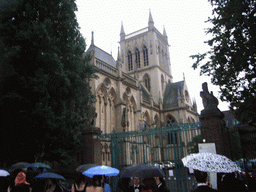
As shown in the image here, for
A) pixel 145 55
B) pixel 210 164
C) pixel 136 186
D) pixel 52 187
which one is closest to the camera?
pixel 210 164

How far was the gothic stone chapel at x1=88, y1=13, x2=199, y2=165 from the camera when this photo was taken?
2581cm

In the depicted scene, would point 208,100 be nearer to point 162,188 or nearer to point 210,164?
point 162,188

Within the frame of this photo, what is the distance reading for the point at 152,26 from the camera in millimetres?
48438

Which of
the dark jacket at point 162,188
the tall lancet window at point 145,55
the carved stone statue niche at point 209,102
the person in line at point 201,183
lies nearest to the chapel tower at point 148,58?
the tall lancet window at point 145,55

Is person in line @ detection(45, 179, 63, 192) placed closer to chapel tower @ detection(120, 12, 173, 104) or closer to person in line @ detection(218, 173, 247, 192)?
person in line @ detection(218, 173, 247, 192)

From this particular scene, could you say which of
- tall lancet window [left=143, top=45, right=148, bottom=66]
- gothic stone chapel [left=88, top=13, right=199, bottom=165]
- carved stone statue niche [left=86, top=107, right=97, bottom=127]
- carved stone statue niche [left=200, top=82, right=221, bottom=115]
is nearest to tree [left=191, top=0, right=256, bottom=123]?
carved stone statue niche [left=200, top=82, right=221, bottom=115]

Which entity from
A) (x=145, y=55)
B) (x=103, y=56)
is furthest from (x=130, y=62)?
(x=103, y=56)

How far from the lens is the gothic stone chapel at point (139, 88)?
2581 cm

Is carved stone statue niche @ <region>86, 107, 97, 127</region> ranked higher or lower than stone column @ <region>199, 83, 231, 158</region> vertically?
higher

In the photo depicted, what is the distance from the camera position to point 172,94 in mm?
45812

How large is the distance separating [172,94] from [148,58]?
9.25 m

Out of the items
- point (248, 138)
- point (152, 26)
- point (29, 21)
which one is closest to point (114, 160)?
point (248, 138)

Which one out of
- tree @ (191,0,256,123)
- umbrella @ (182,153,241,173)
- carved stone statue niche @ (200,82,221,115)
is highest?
tree @ (191,0,256,123)

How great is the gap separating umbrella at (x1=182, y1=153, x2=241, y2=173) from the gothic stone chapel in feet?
52.8
